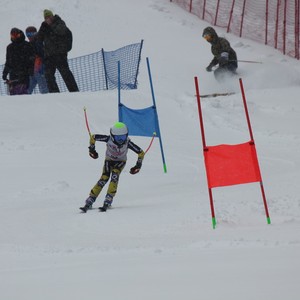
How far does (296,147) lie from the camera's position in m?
15.8

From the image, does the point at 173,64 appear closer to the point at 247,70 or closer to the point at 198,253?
the point at 247,70

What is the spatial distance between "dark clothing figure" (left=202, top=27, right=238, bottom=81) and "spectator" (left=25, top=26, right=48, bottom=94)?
382 cm

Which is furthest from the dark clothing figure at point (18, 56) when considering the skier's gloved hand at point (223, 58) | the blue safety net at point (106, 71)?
the skier's gloved hand at point (223, 58)

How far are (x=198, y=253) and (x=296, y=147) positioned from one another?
806 cm

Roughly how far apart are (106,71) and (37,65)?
1.61 m

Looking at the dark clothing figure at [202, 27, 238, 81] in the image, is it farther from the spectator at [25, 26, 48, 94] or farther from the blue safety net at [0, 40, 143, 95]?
the spectator at [25, 26, 48, 94]

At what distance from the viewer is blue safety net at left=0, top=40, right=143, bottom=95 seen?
19406 millimetres

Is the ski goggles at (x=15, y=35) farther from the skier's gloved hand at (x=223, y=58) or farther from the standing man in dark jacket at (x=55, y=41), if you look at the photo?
the skier's gloved hand at (x=223, y=58)

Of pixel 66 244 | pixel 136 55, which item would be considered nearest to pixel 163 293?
pixel 66 244

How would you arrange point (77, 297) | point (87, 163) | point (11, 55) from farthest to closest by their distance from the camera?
point (11, 55) → point (87, 163) → point (77, 297)

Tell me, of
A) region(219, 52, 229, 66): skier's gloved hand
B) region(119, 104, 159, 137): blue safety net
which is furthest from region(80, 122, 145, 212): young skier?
region(219, 52, 229, 66): skier's gloved hand

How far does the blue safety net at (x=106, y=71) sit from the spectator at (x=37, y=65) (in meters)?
0.62

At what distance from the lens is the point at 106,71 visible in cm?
1938

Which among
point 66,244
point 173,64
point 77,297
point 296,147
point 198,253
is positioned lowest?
point 173,64
